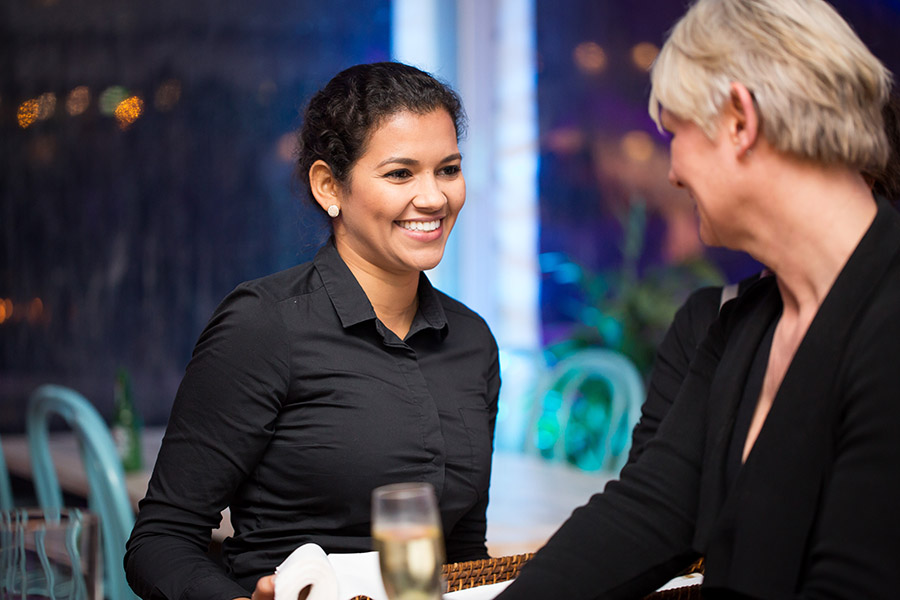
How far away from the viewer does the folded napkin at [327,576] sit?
1.03m

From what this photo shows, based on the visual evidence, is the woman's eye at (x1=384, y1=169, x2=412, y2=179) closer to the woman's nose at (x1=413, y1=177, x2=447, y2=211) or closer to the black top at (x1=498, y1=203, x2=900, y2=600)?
the woman's nose at (x1=413, y1=177, x2=447, y2=211)

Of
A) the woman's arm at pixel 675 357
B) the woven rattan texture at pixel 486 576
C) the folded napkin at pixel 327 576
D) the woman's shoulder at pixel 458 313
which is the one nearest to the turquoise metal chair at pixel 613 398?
the woman's shoulder at pixel 458 313

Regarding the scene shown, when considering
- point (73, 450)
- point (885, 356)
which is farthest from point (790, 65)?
point (73, 450)

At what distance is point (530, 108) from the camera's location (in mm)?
4363

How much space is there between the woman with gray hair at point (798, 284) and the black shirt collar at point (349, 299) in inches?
19.4

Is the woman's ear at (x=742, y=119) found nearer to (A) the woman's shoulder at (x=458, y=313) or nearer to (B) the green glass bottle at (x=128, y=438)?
(A) the woman's shoulder at (x=458, y=313)

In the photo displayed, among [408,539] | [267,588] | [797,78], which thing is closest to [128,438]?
[267,588]

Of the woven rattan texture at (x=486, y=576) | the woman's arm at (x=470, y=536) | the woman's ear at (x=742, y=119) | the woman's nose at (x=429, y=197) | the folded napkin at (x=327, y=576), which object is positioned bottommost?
the woman's arm at (x=470, y=536)

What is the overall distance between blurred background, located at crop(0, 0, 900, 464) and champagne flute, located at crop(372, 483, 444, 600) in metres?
2.63

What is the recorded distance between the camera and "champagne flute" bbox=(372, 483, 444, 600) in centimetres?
72

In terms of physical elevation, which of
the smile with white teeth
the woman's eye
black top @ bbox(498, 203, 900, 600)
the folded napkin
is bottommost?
the folded napkin

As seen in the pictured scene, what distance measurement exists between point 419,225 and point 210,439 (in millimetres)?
440

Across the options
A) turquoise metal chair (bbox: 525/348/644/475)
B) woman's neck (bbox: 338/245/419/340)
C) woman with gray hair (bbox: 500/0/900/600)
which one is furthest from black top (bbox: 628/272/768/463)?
turquoise metal chair (bbox: 525/348/644/475)

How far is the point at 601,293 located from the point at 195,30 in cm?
204
